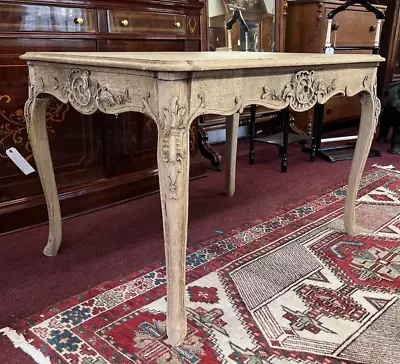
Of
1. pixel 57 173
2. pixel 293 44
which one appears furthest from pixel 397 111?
pixel 57 173

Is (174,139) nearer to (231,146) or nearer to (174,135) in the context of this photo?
(174,135)

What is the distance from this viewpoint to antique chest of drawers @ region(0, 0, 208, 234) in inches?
63.1

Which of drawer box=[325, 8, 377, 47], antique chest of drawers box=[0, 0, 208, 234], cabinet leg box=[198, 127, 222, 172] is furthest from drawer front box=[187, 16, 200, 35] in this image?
drawer box=[325, 8, 377, 47]

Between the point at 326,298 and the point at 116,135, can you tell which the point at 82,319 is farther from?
the point at 116,135

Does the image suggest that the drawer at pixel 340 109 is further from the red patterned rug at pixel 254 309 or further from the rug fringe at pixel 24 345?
the rug fringe at pixel 24 345

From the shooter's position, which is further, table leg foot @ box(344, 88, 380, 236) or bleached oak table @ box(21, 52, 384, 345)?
table leg foot @ box(344, 88, 380, 236)

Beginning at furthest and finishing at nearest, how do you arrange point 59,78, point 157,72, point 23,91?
point 23,91, point 59,78, point 157,72

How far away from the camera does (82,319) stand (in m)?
1.15

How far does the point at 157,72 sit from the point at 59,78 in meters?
0.46

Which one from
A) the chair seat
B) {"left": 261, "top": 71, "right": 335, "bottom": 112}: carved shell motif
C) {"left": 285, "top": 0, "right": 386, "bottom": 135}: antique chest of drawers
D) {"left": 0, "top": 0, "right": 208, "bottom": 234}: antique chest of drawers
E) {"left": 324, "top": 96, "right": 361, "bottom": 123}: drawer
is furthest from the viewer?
{"left": 324, "top": 96, "right": 361, "bottom": 123}: drawer

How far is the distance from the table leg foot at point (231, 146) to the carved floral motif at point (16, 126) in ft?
2.51

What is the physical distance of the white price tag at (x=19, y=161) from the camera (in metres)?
1.66

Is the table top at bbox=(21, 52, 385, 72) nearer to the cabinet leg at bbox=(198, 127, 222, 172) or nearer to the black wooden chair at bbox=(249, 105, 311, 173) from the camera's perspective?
the black wooden chair at bbox=(249, 105, 311, 173)

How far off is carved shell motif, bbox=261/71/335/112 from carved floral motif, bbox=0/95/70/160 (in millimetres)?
990
